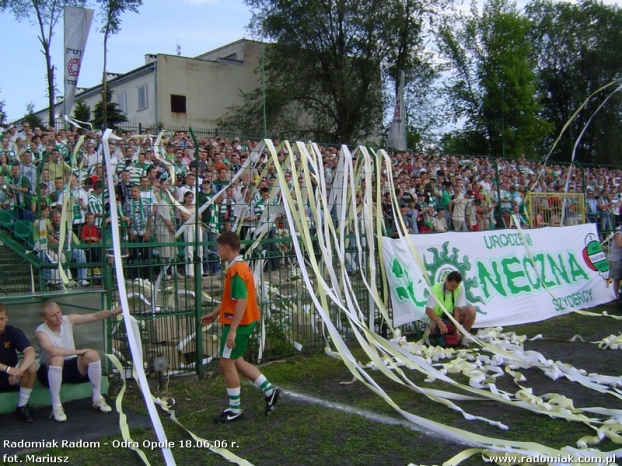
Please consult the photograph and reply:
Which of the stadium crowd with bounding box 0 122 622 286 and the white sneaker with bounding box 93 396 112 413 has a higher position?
the stadium crowd with bounding box 0 122 622 286

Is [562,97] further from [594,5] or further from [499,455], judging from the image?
[499,455]

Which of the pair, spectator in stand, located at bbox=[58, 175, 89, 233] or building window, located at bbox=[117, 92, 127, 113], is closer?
spectator in stand, located at bbox=[58, 175, 89, 233]

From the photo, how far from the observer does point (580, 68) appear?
160 feet

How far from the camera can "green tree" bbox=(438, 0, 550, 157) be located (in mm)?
40812

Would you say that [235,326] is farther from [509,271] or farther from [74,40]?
[74,40]

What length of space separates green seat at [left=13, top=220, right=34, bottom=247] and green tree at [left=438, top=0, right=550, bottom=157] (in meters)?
32.8

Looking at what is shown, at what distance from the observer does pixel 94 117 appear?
1362 inches

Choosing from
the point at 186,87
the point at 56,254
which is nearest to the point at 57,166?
the point at 56,254

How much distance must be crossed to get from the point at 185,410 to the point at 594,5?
2022 inches

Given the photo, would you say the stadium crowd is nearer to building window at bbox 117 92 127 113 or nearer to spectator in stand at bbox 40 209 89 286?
spectator in stand at bbox 40 209 89 286

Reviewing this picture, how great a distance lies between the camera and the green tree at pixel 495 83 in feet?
134

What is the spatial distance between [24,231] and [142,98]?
1028 inches

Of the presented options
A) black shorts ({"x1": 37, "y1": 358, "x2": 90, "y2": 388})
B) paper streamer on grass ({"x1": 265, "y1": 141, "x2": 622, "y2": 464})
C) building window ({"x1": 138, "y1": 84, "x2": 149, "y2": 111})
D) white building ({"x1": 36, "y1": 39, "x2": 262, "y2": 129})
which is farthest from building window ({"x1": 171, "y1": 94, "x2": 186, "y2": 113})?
black shorts ({"x1": 37, "y1": 358, "x2": 90, "y2": 388})

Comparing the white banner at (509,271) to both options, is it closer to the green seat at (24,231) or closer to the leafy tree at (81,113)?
the green seat at (24,231)
